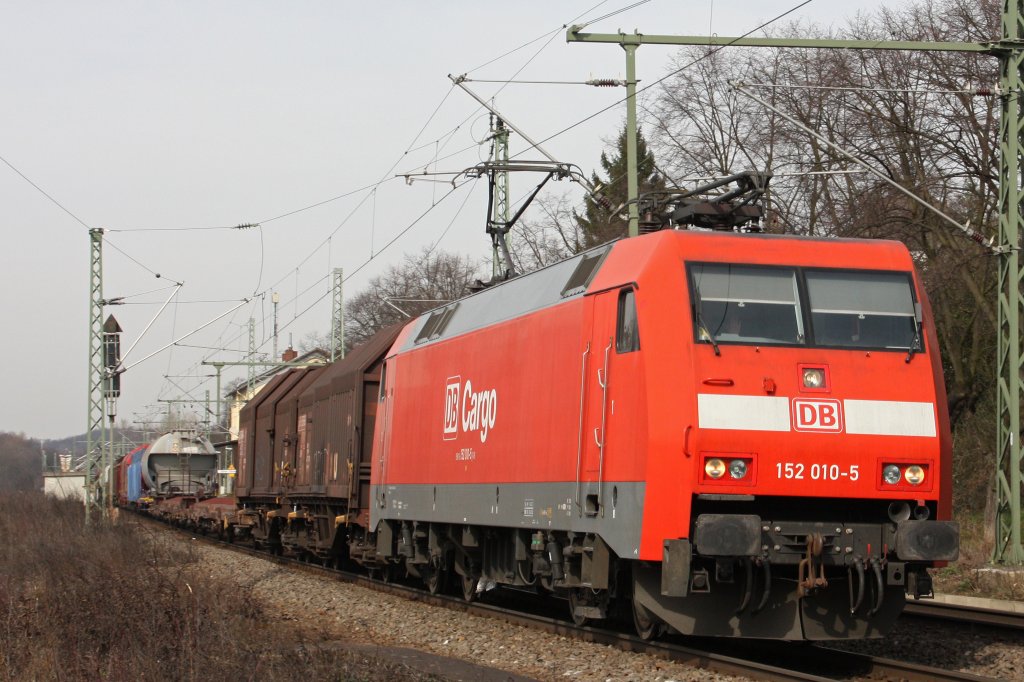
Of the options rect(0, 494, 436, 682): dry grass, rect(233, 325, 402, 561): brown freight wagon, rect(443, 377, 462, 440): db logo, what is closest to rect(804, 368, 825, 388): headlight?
rect(0, 494, 436, 682): dry grass

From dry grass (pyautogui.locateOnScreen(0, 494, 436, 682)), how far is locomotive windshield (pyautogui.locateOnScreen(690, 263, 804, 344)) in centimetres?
360

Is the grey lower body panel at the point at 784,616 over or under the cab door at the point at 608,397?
under

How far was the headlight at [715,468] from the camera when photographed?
9.95 m

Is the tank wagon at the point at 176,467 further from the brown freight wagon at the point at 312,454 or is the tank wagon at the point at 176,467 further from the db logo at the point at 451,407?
the db logo at the point at 451,407

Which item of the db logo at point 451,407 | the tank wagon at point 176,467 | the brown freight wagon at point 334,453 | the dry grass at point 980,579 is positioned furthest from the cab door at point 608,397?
the tank wagon at point 176,467

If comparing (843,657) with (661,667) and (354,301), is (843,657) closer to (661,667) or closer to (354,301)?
(661,667)

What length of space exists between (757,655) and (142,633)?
5.30 metres

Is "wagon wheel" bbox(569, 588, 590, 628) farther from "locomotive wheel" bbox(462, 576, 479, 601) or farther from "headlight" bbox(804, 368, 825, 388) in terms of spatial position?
"headlight" bbox(804, 368, 825, 388)

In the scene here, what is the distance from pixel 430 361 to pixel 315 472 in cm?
798

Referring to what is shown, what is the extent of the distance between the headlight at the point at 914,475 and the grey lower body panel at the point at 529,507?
208cm

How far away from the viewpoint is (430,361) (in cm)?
1639

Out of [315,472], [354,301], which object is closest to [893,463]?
[315,472]

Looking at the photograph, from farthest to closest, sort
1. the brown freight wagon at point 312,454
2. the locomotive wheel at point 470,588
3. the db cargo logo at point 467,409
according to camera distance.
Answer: the brown freight wagon at point 312,454
the locomotive wheel at point 470,588
the db cargo logo at point 467,409

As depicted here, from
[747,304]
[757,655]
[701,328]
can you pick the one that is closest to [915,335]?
[747,304]
